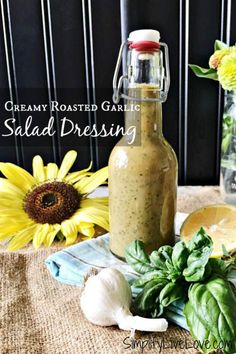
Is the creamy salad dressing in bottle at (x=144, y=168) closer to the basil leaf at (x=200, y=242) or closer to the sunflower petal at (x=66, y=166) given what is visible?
the basil leaf at (x=200, y=242)

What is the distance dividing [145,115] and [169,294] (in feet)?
0.87

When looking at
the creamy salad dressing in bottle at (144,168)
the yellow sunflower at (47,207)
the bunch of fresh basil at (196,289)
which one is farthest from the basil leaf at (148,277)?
the yellow sunflower at (47,207)

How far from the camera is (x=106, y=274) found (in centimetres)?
51

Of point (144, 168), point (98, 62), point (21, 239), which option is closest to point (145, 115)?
point (144, 168)

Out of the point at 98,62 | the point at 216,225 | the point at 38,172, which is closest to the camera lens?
the point at 216,225

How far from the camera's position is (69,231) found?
71cm

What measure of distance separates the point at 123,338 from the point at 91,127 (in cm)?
66

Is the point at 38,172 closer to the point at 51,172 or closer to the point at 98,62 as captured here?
the point at 51,172

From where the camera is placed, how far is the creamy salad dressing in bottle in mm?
583

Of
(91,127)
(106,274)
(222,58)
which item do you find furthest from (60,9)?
(106,274)

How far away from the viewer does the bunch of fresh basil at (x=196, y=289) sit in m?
Result: 0.41

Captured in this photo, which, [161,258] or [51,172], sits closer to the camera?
[161,258]

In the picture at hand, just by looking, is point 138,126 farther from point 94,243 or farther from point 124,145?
point 94,243

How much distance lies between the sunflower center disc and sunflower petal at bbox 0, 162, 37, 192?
3 centimetres
